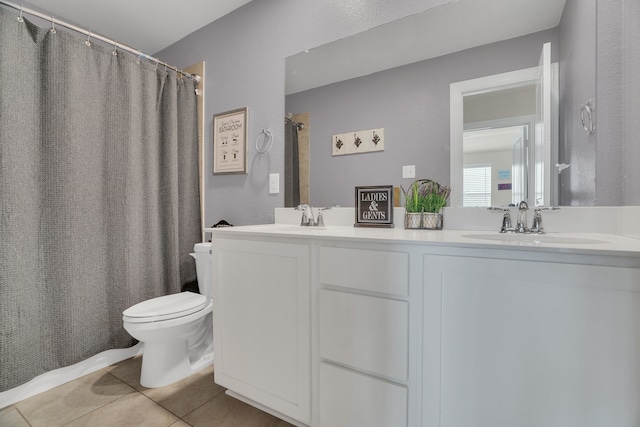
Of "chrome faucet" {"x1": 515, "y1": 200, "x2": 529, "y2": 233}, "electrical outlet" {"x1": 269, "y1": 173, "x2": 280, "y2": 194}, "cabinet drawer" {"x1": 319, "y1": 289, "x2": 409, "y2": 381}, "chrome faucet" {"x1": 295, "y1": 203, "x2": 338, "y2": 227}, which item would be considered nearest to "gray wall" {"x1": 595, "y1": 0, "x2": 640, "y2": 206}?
"chrome faucet" {"x1": 515, "y1": 200, "x2": 529, "y2": 233}

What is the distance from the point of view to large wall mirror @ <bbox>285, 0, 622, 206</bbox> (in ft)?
Answer: 3.79

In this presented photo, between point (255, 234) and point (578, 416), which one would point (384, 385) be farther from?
point (255, 234)

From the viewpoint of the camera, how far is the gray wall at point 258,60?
5.38 ft

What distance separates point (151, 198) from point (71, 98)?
70 centimetres

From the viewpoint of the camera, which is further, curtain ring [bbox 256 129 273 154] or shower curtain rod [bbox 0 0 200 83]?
curtain ring [bbox 256 129 273 154]

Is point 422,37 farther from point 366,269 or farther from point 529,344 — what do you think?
point 529,344

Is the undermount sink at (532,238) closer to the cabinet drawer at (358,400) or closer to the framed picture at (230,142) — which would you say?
the cabinet drawer at (358,400)

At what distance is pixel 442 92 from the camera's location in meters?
1.39

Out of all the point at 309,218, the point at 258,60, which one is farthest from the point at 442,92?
the point at 258,60

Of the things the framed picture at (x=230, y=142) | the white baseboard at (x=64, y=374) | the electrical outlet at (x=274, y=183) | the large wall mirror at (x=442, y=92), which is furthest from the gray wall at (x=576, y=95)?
the white baseboard at (x=64, y=374)

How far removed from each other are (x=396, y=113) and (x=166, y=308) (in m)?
1.66

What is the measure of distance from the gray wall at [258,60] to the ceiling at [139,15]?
0.09 metres

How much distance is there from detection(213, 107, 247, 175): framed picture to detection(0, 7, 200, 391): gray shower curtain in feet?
0.95

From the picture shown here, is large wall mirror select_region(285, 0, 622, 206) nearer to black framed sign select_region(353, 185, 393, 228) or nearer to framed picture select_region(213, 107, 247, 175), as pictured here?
black framed sign select_region(353, 185, 393, 228)
